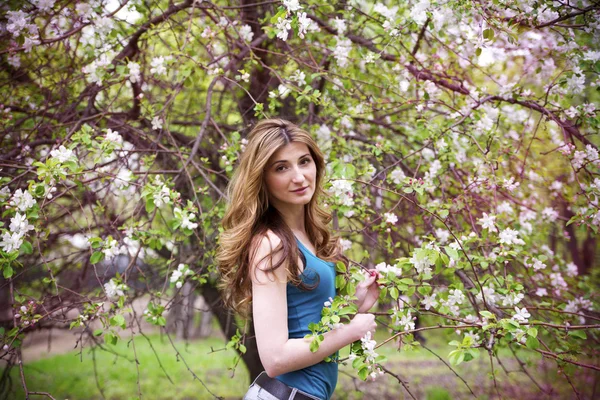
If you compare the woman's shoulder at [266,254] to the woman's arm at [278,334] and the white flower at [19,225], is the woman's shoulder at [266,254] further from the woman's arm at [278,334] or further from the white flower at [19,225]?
the white flower at [19,225]

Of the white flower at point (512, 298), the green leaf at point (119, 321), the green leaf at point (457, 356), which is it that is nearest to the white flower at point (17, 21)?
the green leaf at point (119, 321)

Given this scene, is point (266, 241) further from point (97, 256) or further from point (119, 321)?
point (97, 256)

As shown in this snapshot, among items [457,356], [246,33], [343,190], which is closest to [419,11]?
[343,190]

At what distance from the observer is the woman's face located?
1737 millimetres

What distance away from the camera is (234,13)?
3.28m

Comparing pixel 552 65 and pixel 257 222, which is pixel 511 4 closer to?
pixel 552 65

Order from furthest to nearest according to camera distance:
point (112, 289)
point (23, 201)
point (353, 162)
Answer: point (353, 162), point (112, 289), point (23, 201)

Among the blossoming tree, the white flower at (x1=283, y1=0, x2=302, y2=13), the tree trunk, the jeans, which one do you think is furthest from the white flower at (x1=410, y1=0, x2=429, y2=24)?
the tree trunk

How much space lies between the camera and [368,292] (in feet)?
5.99

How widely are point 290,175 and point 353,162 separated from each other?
99 cm

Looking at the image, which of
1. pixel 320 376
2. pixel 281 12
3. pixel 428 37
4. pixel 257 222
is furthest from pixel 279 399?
pixel 428 37

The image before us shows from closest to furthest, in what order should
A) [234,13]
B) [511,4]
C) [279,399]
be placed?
[279,399], [511,4], [234,13]

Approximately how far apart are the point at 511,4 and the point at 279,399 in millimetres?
1831

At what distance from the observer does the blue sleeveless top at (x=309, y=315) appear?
62.6 inches
